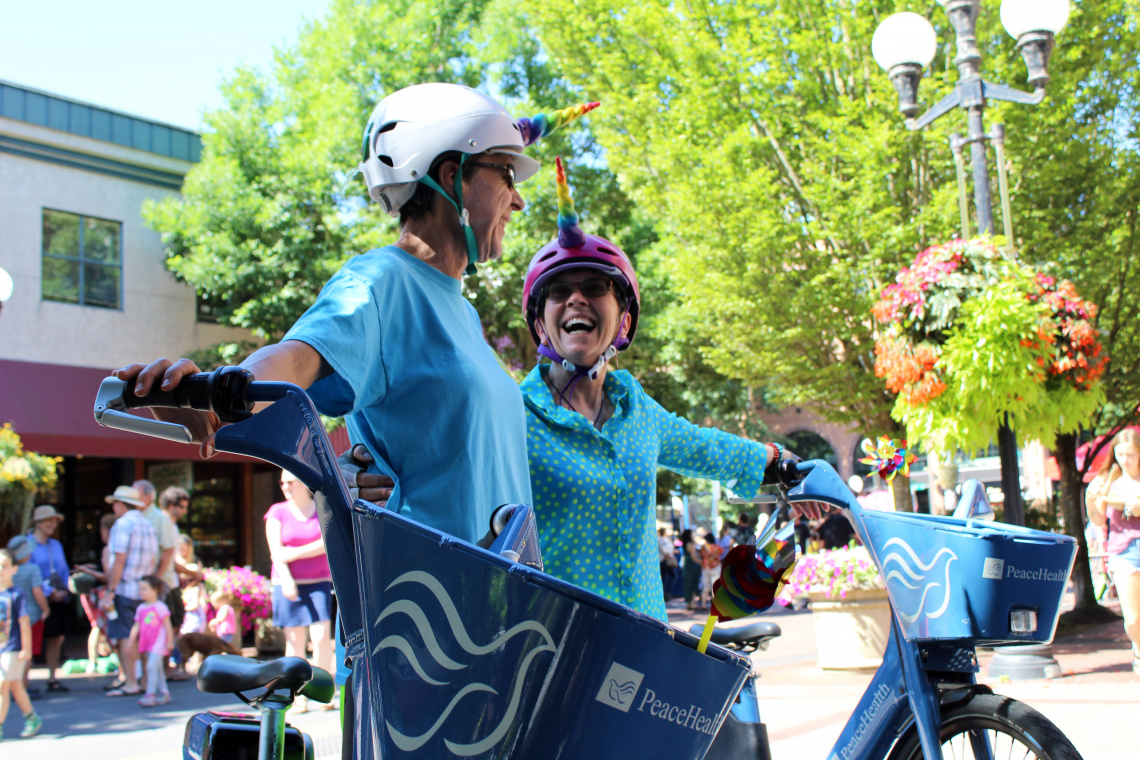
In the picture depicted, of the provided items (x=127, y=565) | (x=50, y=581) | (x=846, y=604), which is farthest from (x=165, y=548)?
(x=846, y=604)

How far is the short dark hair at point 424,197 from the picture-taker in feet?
6.05

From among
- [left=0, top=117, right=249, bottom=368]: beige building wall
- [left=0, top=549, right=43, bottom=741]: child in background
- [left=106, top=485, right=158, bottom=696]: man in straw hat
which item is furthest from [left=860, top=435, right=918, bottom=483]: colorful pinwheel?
[left=0, top=117, right=249, bottom=368]: beige building wall

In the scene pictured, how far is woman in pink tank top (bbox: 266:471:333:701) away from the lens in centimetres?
716

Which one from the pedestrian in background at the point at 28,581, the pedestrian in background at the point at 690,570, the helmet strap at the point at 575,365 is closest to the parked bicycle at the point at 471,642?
the helmet strap at the point at 575,365

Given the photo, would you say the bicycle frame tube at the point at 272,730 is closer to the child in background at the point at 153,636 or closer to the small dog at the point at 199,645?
the child in background at the point at 153,636

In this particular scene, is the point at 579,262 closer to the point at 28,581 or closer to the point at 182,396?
the point at 182,396

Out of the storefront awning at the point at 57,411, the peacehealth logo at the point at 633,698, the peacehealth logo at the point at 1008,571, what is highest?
the storefront awning at the point at 57,411

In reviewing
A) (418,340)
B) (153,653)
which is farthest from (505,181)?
(153,653)

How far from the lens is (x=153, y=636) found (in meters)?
8.77

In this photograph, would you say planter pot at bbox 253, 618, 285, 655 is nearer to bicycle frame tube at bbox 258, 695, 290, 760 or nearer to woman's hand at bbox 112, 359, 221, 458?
bicycle frame tube at bbox 258, 695, 290, 760

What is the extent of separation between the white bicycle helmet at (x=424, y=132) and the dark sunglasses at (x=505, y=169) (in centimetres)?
3

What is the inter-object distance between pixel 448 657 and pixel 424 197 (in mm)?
1092

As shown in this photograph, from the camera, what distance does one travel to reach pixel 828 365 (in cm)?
1381

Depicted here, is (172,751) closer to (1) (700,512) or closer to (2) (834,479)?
(2) (834,479)
